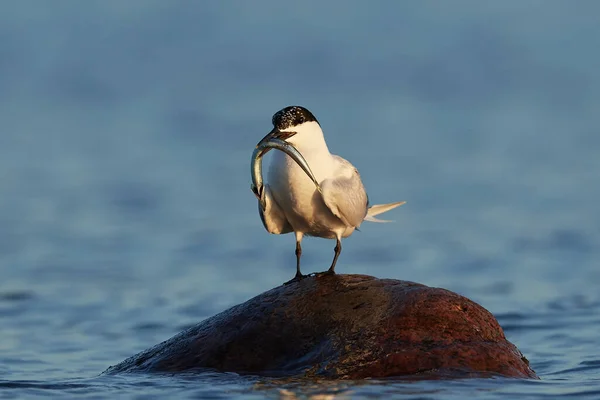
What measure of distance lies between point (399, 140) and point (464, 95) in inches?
138

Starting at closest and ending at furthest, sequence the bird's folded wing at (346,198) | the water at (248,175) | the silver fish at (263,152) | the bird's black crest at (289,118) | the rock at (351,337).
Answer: the rock at (351,337)
the silver fish at (263,152)
the bird's folded wing at (346,198)
the bird's black crest at (289,118)
the water at (248,175)

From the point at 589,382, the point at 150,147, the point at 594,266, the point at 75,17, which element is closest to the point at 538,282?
the point at 594,266

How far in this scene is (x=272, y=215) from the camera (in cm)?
738

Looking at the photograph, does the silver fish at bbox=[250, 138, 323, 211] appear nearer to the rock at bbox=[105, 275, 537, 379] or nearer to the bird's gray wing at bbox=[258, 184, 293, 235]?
the bird's gray wing at bbox=[258, 184, 293, 235]

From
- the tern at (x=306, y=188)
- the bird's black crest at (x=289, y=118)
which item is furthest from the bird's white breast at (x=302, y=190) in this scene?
the bird's black crest at (x=289, y=118)

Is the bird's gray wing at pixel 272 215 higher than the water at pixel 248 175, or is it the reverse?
the water at pixel 248 175

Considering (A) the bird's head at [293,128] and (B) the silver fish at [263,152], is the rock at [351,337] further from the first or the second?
(A) the bird's head at [293,128]

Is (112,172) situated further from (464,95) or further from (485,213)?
(464,95)

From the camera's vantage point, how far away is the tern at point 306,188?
7.08 metres

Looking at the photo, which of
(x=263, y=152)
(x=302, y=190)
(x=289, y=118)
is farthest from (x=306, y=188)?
(x=289, y=118)

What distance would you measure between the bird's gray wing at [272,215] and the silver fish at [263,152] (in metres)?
0.07

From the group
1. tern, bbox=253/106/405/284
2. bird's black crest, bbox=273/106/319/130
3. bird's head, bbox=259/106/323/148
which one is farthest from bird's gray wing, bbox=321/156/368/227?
bird's black crest, bbox=273/106/319/130

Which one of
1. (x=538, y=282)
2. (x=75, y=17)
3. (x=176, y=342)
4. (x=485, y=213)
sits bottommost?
(x=176, y=342)

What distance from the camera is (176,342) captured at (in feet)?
23.4
